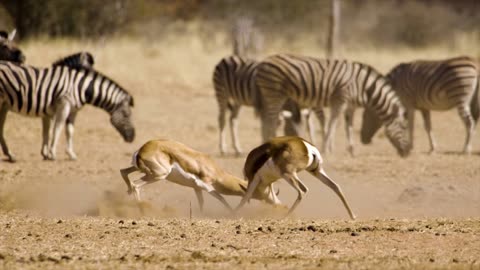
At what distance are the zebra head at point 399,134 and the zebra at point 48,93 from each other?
15.8 feet

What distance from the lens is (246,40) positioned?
91.9 ft

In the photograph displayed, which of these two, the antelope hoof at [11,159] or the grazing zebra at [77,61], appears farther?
the grazing zebra at [77,61]

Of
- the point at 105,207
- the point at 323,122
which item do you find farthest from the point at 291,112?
the point at 105,207

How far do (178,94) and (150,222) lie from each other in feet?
45.3

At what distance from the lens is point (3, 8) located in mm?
28562

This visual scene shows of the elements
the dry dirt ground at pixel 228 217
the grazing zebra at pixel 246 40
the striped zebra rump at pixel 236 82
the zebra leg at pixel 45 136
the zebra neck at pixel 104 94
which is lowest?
the dry dirt ground at pixel 228 217

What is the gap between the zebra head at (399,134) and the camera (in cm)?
1731

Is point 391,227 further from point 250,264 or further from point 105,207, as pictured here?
point 105,207

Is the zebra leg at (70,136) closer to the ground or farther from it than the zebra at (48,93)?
closer to the ground

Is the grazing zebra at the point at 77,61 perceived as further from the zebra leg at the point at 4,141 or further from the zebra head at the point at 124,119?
the zebra leg at the point at 4,141

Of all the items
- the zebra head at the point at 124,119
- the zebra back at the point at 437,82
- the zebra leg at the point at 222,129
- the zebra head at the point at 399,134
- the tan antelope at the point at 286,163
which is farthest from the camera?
the zebra back at the point at 437,82

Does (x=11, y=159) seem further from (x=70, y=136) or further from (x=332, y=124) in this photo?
(x=332, y=124)

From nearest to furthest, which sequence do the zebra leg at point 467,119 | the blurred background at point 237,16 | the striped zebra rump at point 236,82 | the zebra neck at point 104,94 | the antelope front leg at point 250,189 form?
the antelope front leg at point 250,189, the zebra neck at point 104,94, the zebra leg at point 467,119, the striped zebra rump at point 236,82, the blurred background at point 237,16

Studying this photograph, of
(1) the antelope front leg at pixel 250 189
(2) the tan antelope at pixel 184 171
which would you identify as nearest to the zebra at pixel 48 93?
(2) the tan antelope at pixel 184 171
